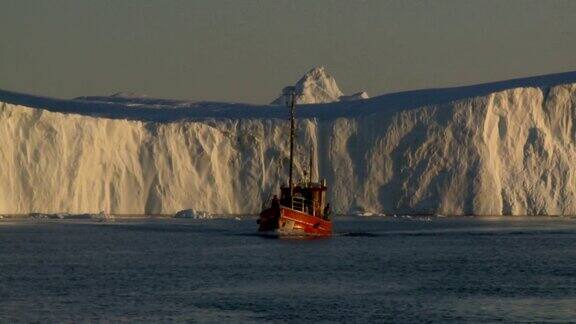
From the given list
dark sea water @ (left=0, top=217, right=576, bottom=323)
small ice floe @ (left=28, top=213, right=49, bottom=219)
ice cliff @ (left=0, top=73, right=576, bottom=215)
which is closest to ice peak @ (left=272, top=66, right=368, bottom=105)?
ice cliff @ (left=0, top=73, right=576, bottom=215)

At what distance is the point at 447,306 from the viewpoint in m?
31.4

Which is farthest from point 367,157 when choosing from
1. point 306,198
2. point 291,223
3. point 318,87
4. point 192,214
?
point 318,87

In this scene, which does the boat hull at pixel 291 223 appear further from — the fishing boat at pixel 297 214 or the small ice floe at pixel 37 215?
the small ice floe at pixel 37 215

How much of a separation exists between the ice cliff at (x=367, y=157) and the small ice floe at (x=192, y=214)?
44.7 inches

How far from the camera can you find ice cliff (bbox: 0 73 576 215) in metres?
77.9

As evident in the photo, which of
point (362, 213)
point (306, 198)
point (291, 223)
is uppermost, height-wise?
point (362, 213)

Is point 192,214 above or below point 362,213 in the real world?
below

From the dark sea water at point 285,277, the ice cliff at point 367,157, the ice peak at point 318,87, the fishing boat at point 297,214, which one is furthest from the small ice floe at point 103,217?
the ice peak at point 318,87

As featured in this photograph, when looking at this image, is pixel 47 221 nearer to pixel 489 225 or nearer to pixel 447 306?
pixel 489 225

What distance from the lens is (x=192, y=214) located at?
252 feet

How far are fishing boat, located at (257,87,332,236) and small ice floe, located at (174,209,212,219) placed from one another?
1859 cm

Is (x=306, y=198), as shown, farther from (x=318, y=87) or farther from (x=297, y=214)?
(x=318, y=87)

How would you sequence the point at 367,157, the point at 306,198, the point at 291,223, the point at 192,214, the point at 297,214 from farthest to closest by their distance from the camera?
the point at 367,157
the point at 192,214
the point at 306,198
the point at 291,223
the point at 297,214

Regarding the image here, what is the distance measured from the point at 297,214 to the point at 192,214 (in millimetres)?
22080
